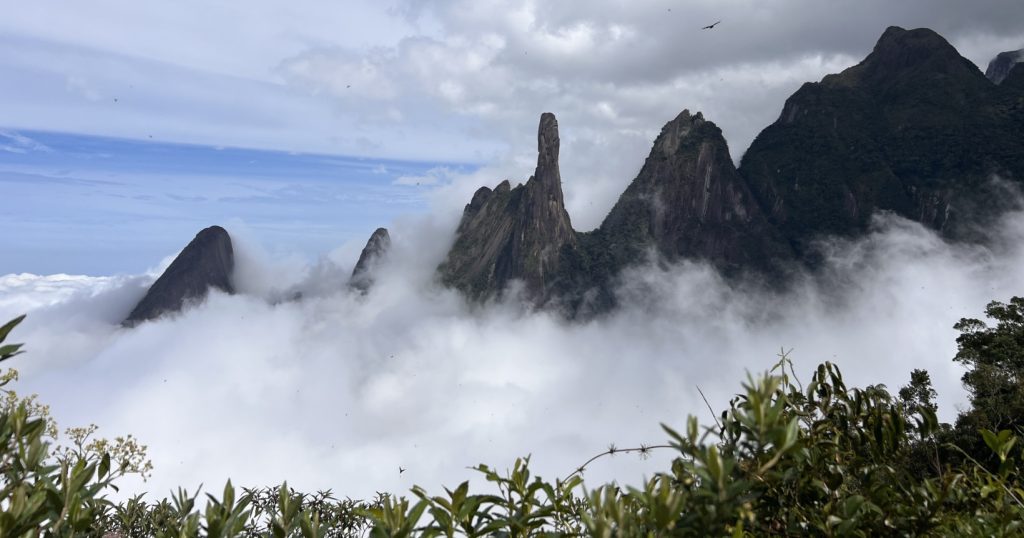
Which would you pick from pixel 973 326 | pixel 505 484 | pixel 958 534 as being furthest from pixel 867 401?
pixel 973 326

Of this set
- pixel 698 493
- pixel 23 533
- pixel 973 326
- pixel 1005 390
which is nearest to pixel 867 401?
pixel 698 493

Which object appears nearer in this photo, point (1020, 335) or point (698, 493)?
point (698, 493)

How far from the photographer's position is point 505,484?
3979 mm

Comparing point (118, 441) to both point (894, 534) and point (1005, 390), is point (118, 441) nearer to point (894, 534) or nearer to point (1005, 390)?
point (894, 534)

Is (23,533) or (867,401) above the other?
(867,401)

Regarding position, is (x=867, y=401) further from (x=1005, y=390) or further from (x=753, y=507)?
(x=1005, y=390)

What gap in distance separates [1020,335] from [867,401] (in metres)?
50.0

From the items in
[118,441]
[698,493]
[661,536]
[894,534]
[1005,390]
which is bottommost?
[1005,390]

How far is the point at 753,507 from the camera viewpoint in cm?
378

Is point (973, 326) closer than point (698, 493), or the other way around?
point (698, 493)

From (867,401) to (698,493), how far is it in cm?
224

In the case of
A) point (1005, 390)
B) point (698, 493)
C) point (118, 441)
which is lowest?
point (1005, 390)

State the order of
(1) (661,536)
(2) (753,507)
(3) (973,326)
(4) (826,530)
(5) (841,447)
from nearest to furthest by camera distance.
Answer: (1) (661,536) < (4) (826,530) < (2) (753,507) < (5) (841,447) < (3) (973,326)

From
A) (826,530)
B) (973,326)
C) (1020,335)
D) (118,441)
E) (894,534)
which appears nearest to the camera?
(826,530)
